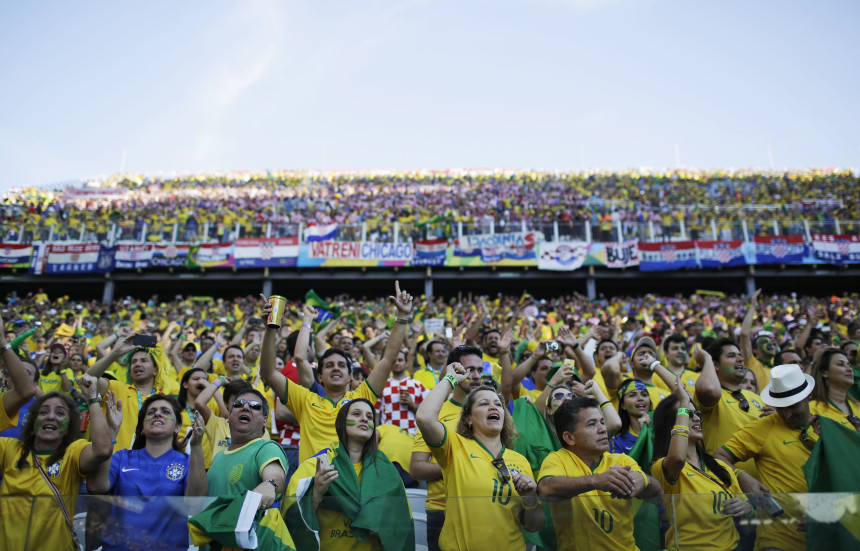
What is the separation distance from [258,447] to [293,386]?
117cm

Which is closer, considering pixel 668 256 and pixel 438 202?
pixel 668 256

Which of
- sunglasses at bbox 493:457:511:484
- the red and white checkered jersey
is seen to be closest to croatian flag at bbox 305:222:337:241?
the red and white checkered jersey

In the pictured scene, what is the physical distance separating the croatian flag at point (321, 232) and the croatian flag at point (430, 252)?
11.3 ft

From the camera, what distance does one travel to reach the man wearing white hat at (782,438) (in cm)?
381

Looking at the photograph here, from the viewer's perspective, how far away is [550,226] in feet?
75.5

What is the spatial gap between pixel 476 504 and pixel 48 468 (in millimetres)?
2762

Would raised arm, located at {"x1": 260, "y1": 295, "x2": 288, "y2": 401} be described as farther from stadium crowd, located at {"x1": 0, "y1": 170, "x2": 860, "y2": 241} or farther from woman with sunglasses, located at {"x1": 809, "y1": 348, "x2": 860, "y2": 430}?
stadium crowd, located at {"x1": 0, "y1": 170, "x2": 860, "y2": 241}

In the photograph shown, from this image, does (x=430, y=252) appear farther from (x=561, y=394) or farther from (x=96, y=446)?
(x=96, y=446)

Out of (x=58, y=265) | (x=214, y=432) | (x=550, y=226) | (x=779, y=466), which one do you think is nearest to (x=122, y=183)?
(x=58, y=265)

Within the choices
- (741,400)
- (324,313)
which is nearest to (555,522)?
(741,400)

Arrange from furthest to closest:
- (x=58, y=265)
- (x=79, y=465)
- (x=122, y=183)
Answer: (x=122, y=183) < (x=58, y=265) < (x=79, y=465)

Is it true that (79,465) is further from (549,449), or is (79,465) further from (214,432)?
(549,449)

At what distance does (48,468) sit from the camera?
143 inches

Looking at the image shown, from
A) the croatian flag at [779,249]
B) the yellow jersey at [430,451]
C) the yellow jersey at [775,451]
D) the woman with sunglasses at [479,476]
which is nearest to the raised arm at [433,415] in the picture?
the woman with sunglasses at [479,476]
